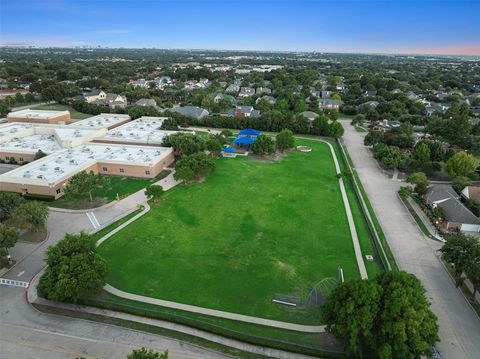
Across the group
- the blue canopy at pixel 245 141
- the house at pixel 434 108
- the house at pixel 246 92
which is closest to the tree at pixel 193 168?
the blue canopy at pixel 245 141

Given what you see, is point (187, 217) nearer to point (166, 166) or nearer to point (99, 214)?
point (99, 214)

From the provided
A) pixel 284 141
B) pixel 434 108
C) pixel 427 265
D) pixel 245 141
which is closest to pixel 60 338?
pixel 427 265

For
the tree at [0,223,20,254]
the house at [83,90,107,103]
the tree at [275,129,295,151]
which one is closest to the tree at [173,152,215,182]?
the tree at [275,129,295,151]

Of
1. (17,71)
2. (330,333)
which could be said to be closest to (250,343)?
(330,333)

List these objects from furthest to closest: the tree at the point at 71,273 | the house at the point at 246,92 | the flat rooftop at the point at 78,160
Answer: the house at the point at 246,92 < the flat rooftop at the point at 78,160 < the tree at the point at 71,273

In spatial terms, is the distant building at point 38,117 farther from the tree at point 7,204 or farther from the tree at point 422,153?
the tree at point 422,153

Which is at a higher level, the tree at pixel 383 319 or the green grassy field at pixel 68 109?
the tree at pixel 383 319

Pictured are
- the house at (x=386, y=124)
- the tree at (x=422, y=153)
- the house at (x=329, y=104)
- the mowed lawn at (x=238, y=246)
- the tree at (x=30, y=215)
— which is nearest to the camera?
the mowed lawn at (x=238, y=246)
